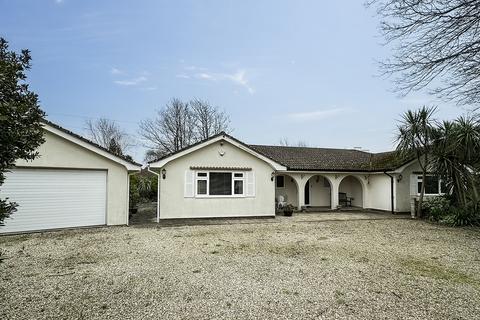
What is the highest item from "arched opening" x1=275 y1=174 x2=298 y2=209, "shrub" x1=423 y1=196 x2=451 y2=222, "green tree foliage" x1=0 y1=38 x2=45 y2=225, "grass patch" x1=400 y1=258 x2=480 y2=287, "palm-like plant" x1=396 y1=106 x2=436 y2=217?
"palm-like plant" x1=396 y1=106 x2=436 y2=217

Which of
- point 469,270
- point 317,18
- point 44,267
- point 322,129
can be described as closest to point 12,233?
point 44,267

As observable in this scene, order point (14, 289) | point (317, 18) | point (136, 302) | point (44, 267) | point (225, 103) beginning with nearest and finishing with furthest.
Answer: point (136, 302) → point (14, 289) → point (44, 267) → point (317, 18) → point (225, 103)

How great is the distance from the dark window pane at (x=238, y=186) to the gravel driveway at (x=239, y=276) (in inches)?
171

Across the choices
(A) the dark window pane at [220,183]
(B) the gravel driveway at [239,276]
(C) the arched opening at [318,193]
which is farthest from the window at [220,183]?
(C) the arched opening at [318,193]

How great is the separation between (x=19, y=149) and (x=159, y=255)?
487cm

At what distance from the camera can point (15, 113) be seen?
3438mm

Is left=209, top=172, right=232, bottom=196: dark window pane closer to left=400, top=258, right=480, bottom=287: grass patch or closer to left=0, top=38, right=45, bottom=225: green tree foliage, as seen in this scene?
left=400, top=258, right=480, bottom=287: grass patch

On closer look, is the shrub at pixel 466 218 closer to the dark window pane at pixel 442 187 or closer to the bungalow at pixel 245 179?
the dark window pane at pixel 442 187

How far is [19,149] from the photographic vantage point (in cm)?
365

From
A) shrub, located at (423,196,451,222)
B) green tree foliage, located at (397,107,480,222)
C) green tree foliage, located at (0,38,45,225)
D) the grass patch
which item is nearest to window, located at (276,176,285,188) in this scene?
green tree foliage, located at (397,107,480,222)

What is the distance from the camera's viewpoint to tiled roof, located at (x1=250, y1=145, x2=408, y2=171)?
17656 mm

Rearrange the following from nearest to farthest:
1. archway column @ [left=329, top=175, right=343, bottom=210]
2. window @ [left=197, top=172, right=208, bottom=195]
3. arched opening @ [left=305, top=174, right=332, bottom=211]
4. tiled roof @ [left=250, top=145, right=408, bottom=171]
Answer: window @ [left=197, top=172, right=208, bottom=195] → tiled roof @ [left=250, top=145, right=408, bottom=171] → archway column @ [left=329, top=175, right=343, bottom=210] → arched opening @ [left=305, top=174, right=332, bottom=211]

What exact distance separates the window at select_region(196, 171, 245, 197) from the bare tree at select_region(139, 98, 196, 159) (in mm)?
20581

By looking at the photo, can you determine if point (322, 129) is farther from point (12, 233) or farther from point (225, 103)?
point (12, 233)
